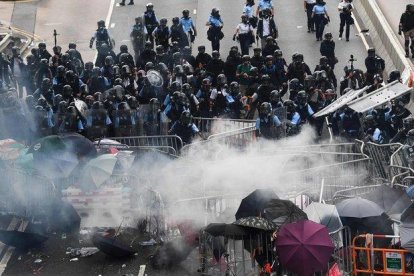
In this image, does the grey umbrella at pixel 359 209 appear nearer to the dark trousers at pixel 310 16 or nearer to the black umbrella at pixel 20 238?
the black umbrella at pixel 20 238

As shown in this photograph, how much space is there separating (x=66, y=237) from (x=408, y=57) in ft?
39.9

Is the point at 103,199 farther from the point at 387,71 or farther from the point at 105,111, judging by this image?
the point at 387,71

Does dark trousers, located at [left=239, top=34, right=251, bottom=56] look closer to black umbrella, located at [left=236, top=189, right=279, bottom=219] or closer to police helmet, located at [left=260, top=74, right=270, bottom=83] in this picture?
police helmet, located at [left=260, top=74, right=270, bottom=83]

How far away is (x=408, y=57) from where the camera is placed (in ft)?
101

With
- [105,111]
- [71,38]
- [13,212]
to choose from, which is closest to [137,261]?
[13,212]

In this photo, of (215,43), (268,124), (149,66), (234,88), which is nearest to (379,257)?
(268,124)

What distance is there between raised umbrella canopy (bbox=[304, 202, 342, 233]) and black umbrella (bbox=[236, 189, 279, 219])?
81 cm

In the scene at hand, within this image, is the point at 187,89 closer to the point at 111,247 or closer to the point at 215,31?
the point at 215,31

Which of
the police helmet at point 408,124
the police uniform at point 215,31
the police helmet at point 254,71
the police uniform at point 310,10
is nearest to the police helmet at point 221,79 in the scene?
the police helmet at point 254,71

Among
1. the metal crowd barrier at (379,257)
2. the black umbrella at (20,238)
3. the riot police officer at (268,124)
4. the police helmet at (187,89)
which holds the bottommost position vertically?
the metal crowd barrier at (379,257)

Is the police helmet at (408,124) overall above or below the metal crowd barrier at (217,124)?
below

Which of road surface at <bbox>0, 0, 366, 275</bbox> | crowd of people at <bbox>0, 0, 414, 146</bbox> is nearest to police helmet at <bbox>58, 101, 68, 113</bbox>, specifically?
crowd of people at <bbox>0, 0, 414, 146</bbox>

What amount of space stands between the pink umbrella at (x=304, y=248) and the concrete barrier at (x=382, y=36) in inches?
452

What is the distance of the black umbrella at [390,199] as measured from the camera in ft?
66.0
